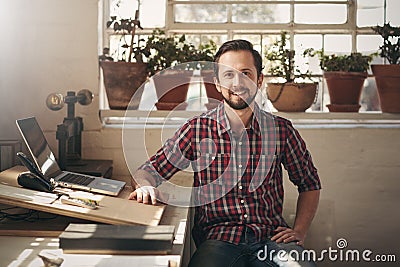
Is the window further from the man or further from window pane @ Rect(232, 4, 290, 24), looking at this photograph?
the man

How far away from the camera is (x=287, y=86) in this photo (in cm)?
325

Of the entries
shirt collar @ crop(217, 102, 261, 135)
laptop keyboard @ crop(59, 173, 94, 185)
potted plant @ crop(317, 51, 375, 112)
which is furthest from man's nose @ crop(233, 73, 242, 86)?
potted plant @ crop(317, 51, 375, 112)

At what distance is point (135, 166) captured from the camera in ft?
10.6

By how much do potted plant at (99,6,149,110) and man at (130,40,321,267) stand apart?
0.79 metres

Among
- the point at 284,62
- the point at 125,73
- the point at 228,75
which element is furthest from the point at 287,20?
the point at 228,75

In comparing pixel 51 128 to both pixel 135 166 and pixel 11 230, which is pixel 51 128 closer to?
pixel 135 166

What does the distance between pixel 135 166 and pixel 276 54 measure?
89 centimetres

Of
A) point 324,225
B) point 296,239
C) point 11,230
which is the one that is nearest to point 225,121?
point 296,239

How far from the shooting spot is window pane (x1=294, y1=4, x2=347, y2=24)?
3510mm

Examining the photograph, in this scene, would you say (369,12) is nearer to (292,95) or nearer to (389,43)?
(389,43)

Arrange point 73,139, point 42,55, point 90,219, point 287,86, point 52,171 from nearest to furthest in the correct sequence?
point 90,219 → point 52,171 → point 73,139 → point 42,55 → point 287,86

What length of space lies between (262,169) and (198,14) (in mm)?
1336

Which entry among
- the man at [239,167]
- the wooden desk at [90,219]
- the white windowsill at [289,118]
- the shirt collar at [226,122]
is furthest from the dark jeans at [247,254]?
the white windowsill at [289,118]

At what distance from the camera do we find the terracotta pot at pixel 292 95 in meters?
3.25
